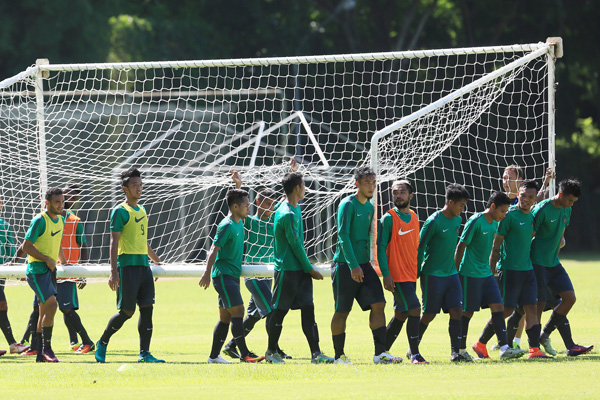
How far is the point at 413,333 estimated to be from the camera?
8969mm

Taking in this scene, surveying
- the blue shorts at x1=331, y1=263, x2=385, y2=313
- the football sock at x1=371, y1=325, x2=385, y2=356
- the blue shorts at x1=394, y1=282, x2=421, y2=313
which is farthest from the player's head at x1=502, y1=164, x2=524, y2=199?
the football sock at x1=371, y1=325, x2=385, y2=356

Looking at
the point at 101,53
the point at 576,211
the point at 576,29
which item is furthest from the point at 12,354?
the point at 576,29

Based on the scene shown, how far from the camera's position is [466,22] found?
37.8m

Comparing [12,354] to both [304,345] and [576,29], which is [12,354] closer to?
[304,345]

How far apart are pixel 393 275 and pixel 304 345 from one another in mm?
2427

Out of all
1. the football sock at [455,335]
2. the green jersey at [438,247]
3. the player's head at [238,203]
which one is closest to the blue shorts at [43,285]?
the player's head at [238,203]

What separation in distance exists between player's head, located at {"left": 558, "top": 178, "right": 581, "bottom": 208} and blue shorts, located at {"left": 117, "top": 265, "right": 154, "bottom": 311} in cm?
457

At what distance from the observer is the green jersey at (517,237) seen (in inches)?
377

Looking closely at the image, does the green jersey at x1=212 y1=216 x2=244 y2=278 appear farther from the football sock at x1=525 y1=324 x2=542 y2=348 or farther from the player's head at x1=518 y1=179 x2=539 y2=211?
the football sock at x1=525 y1=324 x2=542 y2=348

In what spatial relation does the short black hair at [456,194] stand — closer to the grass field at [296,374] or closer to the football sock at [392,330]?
the football sock at [392,330]

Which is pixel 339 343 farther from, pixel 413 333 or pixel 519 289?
pixel 519 289

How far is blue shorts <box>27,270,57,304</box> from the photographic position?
988cm

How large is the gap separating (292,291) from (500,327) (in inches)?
85.6

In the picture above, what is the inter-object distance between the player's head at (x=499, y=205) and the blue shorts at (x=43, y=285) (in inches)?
191
